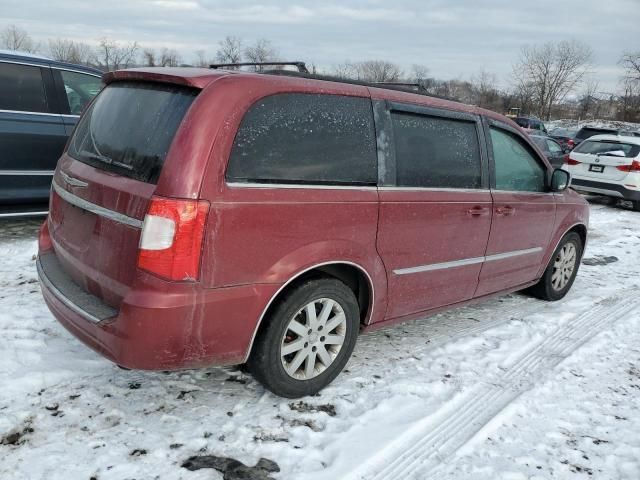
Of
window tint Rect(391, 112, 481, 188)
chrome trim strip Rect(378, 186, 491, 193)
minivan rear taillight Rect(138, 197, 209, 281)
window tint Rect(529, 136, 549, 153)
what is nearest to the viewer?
minivan rear taillight Rect(138, 197, 209, 281)

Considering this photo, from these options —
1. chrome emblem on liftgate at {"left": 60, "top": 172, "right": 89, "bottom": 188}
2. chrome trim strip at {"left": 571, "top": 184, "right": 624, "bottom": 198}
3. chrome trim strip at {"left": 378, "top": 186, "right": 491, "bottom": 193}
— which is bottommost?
chrome trim strip at {"left": 571, "top": 184, "right": 624, "bottom": 198}

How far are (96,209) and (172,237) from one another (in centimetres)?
60

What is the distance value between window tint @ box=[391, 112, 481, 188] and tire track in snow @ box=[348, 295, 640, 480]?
132cm

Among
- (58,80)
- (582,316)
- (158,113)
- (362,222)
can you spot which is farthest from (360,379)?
(58,80)

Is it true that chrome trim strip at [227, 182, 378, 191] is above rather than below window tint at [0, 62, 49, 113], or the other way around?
below

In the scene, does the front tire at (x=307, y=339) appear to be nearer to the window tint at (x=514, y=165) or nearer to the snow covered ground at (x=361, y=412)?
the snow covered ground at (x=361, y=412)

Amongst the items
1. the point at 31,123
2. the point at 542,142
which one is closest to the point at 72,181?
the point at 31,123

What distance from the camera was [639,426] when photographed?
3115 mm

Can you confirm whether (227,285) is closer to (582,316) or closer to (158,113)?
(158,113)

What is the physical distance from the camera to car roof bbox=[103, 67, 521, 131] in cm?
273

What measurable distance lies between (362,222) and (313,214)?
372mm

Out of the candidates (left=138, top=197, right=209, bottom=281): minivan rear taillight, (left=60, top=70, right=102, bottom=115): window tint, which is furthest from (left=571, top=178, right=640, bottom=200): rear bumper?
(left=138, top=197, right=209, bottom=281): minivan rear taillight

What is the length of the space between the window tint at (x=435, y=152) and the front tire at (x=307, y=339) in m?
0.85

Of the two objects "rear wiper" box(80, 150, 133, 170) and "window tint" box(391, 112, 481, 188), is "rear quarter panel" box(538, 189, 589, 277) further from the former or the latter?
"rear wiper" box(80, 150, 133, 170)
